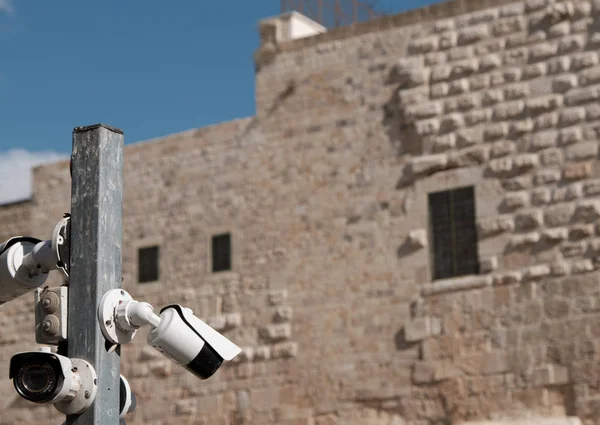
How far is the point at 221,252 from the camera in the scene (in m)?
12.0

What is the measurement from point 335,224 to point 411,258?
0.92 meters

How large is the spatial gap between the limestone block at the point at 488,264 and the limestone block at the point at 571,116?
1362 millimetres

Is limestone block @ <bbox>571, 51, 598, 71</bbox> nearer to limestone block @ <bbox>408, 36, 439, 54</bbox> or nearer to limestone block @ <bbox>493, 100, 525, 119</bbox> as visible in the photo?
limestone block @ <bbox>493, 100, 525, 119</bbox>

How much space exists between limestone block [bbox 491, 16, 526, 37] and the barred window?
149cm

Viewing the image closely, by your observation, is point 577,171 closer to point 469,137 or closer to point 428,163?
point 469,137

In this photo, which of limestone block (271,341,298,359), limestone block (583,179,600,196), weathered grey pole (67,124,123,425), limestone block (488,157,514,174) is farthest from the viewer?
limestone block (271,341,298,359)

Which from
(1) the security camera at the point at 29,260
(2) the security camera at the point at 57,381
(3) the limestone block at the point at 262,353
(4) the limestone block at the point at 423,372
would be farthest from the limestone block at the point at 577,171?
(2) the security camera at the point at 57,381

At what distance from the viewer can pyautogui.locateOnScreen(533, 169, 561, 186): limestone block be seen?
33.5 ft

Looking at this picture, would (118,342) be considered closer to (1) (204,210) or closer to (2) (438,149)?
(2) (438,149)

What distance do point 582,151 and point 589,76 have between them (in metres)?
0.69

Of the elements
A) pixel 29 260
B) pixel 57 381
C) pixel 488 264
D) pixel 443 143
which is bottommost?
pixel 57 381

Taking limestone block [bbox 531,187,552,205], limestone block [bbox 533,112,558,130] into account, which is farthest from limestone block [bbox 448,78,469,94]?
limestone block [bbox 531,187,552,205]

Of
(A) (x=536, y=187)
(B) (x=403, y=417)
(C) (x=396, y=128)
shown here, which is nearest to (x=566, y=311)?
(A) (x=536, y=187)

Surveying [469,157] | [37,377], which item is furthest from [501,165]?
[37,377]
